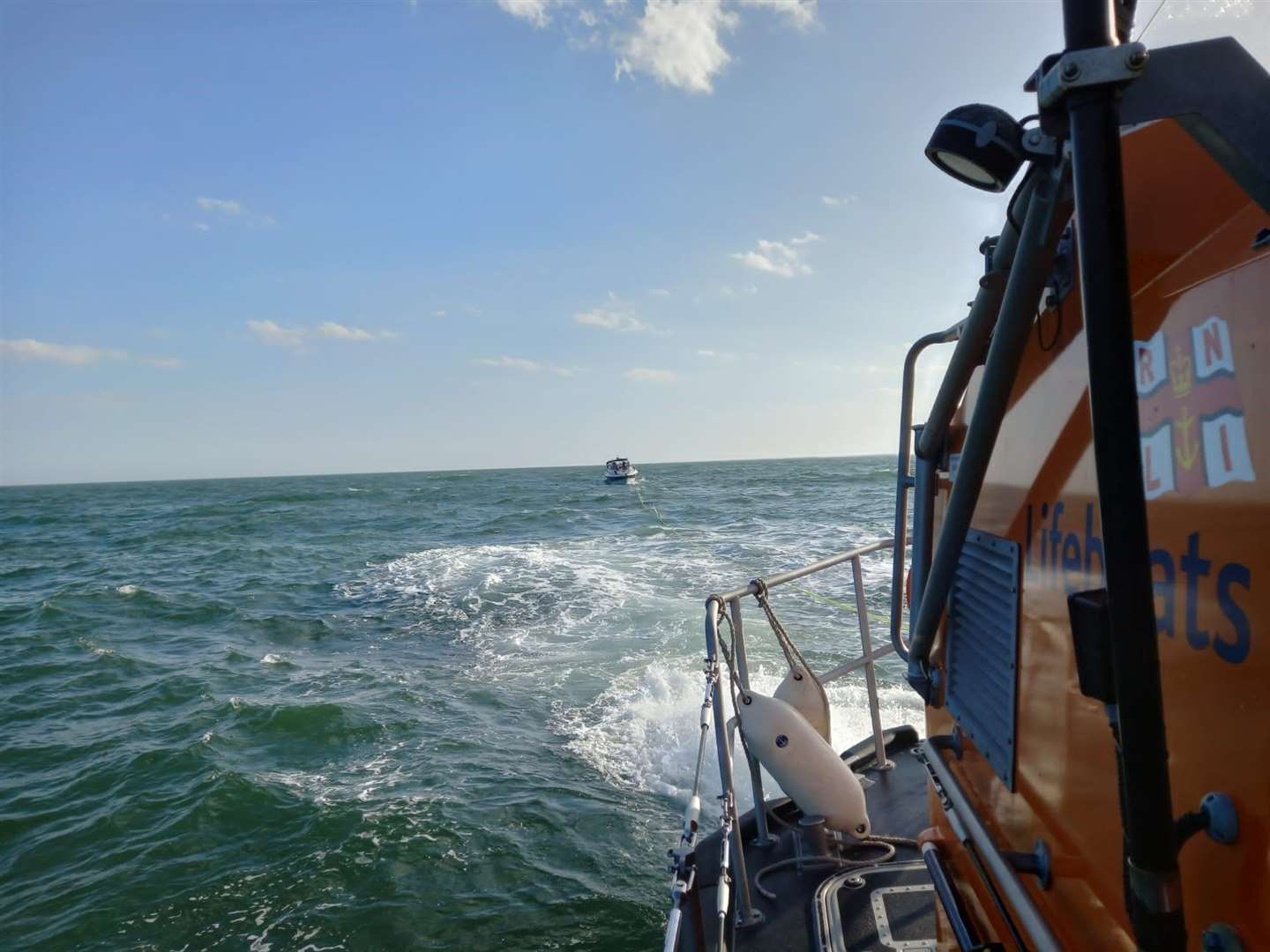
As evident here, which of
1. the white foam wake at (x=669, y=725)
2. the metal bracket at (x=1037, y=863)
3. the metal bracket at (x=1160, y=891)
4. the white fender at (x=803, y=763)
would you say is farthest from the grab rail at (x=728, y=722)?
the white foam wake at (x=669, y=725)

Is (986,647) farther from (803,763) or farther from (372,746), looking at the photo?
(372,746)

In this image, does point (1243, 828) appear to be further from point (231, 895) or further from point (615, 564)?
point (615, 564)

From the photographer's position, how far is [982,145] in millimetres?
1239

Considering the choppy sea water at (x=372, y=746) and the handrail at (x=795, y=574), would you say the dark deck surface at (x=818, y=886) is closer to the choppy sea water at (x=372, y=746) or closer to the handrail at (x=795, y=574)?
the handrail at (x=795, y=574)

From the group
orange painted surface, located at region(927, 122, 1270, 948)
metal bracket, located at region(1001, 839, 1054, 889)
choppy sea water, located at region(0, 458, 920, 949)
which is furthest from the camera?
choppy sea water, located at region(0, 458, 920, 949)

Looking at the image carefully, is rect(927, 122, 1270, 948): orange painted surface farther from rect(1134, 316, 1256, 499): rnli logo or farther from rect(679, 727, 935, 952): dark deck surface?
rect(679, 727, 935, 952): dark deck surface

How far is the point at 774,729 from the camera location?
10.8 feet

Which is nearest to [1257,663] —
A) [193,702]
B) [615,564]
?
[193,702]

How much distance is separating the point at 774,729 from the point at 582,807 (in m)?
3.74

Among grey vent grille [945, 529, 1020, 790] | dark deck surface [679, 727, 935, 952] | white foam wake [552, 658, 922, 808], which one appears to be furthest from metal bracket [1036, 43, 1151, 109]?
white foam wake [552, 658, 922, 808]

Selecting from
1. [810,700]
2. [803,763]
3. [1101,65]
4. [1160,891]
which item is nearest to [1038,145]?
[1101,65]

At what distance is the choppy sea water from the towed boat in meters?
3.73

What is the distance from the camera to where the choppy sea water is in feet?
17.4

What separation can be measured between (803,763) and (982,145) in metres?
2.70
